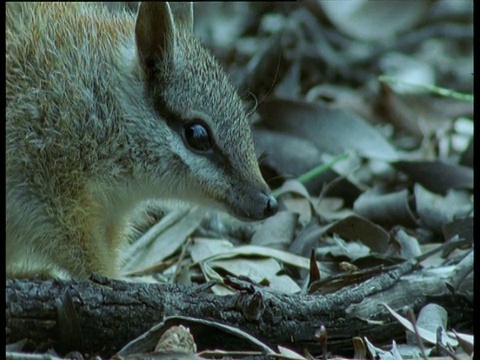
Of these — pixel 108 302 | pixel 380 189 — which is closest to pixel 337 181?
pixel 380 189

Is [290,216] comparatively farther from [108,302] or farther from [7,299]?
[7,299]

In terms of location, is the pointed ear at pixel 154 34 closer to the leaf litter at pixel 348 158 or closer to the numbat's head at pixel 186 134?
the numbat's head at pixel 186 134

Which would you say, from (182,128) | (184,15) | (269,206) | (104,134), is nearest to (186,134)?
(182,128)

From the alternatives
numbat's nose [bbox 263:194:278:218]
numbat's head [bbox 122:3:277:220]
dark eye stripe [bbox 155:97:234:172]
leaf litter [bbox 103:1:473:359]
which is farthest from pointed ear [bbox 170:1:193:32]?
numbat's nose [bbox 263:194:278:218]

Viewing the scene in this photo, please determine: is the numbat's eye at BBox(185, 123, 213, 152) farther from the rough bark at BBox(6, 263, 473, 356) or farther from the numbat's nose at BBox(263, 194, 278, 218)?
the rough bark at BBox(6, 263, 473, 356)

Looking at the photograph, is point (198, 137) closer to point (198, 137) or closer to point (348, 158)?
point (198, 137)

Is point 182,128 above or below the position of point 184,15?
below

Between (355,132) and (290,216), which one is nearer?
(290,216)
